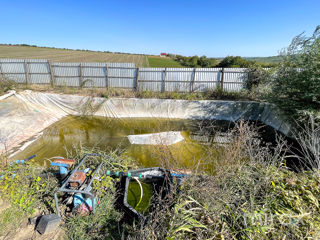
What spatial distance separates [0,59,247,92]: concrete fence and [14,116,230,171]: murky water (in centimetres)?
255

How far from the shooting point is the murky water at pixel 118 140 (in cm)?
428

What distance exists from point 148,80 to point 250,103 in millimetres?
5265

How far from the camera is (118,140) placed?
5422mm

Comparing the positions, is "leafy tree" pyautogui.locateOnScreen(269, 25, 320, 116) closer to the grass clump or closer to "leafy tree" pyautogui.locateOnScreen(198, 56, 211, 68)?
the grass clump

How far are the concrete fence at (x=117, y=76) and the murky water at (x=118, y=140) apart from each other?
255cm

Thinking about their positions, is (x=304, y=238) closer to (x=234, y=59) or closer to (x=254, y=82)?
(x=254, y=82)

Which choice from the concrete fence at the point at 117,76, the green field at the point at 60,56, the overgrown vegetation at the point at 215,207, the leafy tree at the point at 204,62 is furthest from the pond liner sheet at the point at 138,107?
the leafy tree at the point at 204,62

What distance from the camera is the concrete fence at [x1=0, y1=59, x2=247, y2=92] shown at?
8781 mm

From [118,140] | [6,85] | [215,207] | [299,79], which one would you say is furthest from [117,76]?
[215,207]

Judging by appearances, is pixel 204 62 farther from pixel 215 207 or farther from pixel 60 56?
pixel 215 207

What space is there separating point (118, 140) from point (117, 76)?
4921 millimetres

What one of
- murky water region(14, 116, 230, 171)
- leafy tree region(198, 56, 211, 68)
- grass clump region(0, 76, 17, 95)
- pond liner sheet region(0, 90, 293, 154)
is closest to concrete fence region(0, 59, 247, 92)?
grass clump region(0, 76, 17, 95)

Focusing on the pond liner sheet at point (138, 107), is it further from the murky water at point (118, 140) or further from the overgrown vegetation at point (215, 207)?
the overgrown vegetation at point (215, 207)

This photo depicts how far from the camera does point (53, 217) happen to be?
220cm
